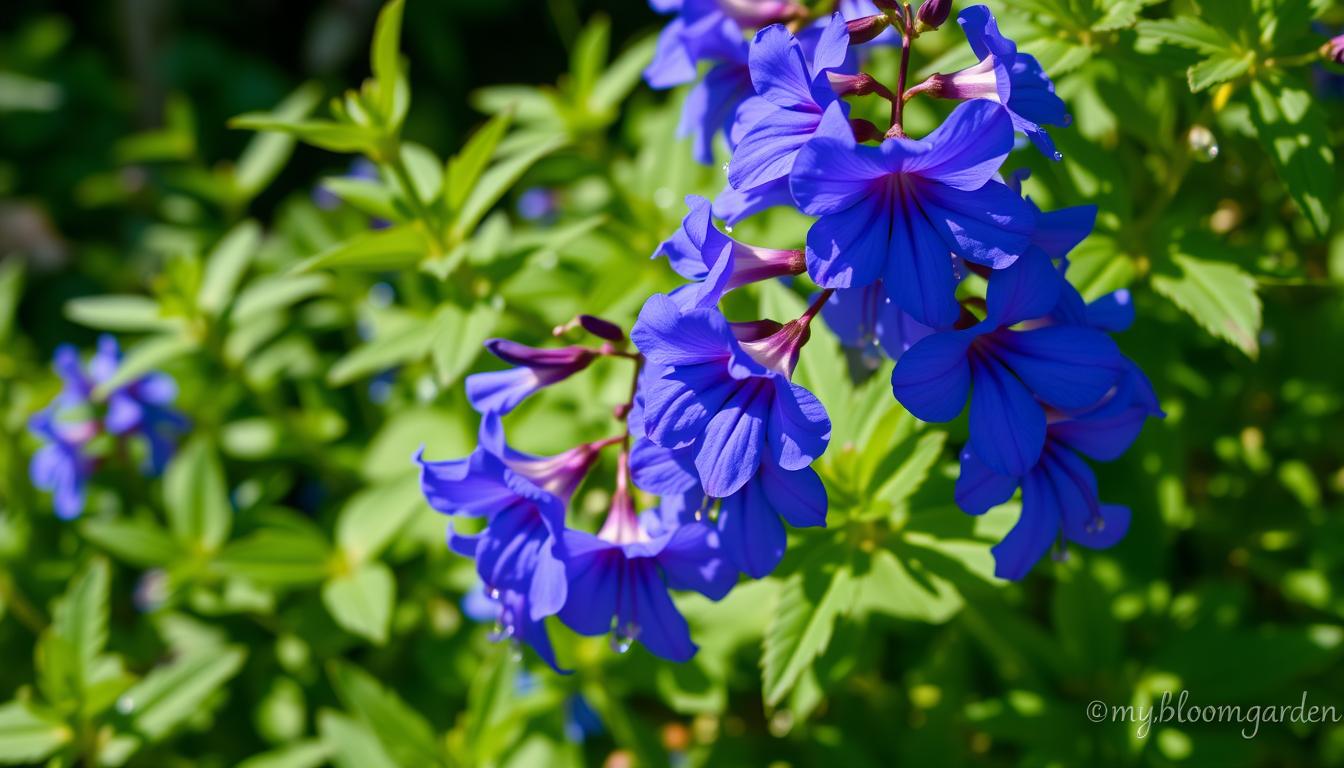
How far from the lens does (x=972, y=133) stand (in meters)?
1.35

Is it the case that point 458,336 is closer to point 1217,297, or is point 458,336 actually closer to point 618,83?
point 618,83

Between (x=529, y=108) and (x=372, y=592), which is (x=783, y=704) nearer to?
(x=372, y=592)

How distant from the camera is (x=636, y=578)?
1.76m

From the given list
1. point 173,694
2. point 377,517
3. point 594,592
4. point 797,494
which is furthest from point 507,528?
point 173,694

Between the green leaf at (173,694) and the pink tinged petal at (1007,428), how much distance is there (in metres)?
1.98

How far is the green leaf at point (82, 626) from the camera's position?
251cm

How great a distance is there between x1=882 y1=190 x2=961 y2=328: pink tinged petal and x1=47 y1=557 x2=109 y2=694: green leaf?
7.12 feet

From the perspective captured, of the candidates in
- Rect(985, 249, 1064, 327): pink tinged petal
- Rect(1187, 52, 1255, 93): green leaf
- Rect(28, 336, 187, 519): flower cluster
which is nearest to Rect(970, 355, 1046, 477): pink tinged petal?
Rect(985, 249, 1064, 327): pink tinged petal

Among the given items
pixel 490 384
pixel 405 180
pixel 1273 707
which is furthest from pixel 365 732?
pixel 1273 707

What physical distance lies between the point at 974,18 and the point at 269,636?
9.03 ft

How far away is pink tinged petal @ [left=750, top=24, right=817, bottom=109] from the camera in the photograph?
1442mm

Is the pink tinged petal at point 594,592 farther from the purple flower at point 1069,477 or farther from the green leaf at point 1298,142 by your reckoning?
the green leaf at point 1298,142

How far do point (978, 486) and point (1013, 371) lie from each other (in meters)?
0.18

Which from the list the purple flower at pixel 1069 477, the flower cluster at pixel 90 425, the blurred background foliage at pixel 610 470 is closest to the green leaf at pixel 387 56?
the blurred background foliage at pixel 610 470
